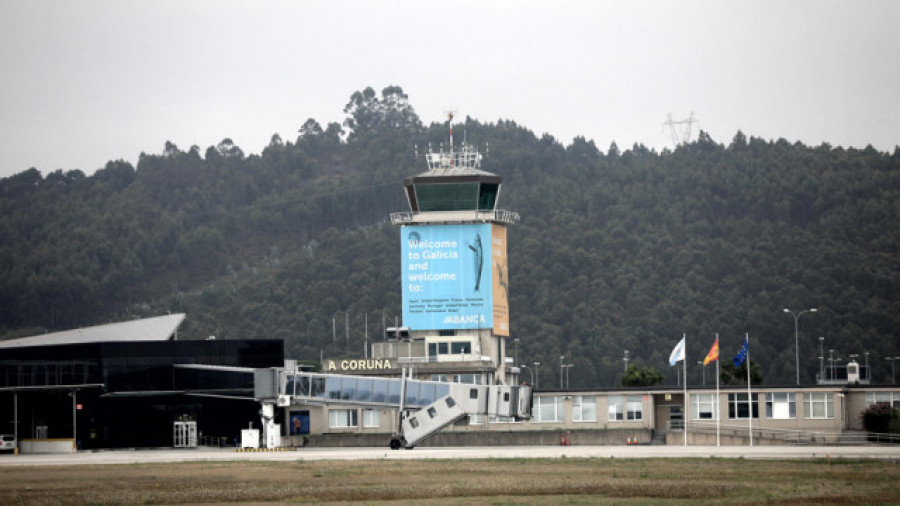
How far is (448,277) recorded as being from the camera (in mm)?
124625

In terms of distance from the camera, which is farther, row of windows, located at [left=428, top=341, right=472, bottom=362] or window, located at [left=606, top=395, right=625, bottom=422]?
row of windows, located at [left=428, top=341, right=472, bottom=362]

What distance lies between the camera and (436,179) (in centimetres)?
12494

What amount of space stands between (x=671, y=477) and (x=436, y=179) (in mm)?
66598

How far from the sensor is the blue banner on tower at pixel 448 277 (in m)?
124

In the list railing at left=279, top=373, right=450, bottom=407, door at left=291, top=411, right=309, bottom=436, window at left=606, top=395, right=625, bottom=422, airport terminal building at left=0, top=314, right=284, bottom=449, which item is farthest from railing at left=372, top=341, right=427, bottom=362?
railing at left=279, top=373, right=450, bottom=407

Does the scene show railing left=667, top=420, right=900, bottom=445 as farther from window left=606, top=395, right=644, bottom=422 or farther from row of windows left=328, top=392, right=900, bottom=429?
window left=606, top=395, right=644, bottom=422

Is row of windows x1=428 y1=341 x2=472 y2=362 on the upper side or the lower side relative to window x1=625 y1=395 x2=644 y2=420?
upper

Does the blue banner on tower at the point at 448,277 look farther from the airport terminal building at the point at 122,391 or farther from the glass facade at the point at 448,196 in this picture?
the airport terminal building at the point at 122,391

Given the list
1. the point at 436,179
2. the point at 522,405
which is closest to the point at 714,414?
the point at 522,405

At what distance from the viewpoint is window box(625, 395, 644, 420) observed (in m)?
109

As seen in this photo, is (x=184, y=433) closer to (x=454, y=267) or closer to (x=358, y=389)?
(x=358, y=389)

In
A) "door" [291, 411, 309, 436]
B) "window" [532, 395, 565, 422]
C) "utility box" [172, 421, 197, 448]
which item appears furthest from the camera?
"door" [291, 411, 309, 436]

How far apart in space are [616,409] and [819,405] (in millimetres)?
14659

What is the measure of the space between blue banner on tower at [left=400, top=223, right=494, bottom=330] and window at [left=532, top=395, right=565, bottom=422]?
13500mm
